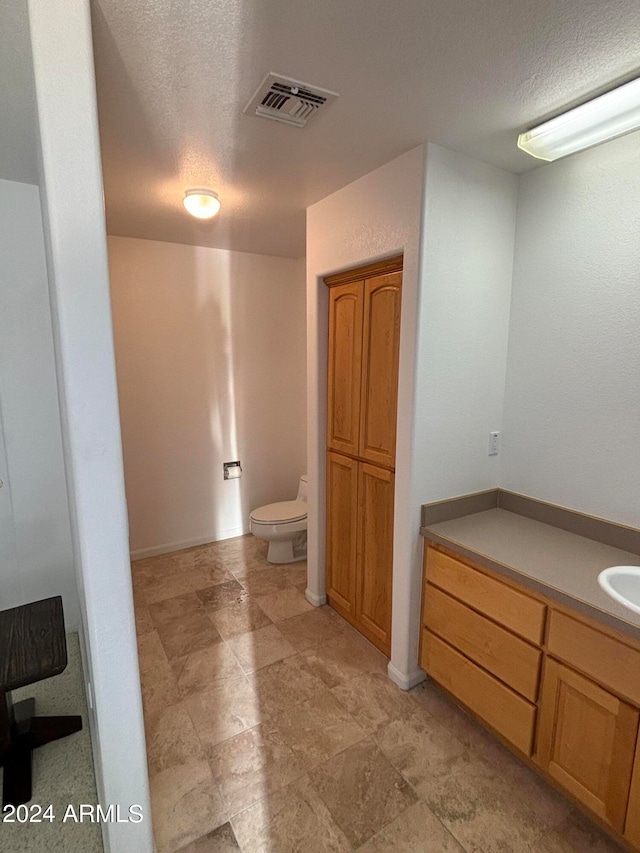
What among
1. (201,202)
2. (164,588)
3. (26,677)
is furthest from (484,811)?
(201,202)

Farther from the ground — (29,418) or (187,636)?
(29,418)

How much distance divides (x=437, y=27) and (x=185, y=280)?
2595 mm

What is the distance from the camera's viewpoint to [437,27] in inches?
44.9

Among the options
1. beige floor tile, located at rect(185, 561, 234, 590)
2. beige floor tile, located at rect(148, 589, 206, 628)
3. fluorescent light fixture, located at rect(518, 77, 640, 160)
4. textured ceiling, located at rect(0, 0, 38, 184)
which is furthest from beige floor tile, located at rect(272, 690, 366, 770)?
fluorescent light fixture, located at rect(518, 77, 640, 160)

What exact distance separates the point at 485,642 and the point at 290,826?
0.96 metres

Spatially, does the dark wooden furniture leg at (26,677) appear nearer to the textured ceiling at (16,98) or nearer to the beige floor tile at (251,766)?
the beige floor tile at (251,766)

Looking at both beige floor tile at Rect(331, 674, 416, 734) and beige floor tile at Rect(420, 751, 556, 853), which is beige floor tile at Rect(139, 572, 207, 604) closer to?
beige floor tile at Rect(331, 674, 416, 734)

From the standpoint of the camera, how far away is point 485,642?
5.71 ft

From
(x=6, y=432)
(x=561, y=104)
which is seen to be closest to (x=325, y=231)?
(x=561, y=104)

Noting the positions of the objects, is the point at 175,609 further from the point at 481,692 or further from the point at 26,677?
the point at 481,692

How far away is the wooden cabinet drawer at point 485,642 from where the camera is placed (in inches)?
62.4

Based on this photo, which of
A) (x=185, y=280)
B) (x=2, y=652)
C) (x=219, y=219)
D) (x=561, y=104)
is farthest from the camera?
(x=185, y=280)

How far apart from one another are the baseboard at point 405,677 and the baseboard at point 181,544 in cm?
204

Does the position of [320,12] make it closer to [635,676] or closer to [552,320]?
[552,320]
